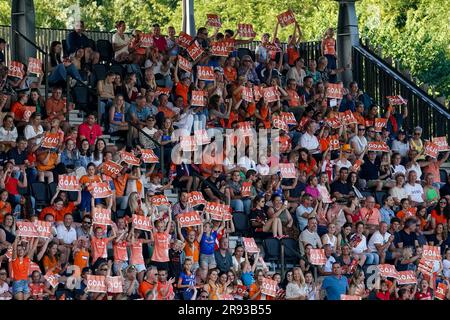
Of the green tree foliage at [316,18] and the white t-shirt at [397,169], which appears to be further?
the green tree foliage at [316,18]

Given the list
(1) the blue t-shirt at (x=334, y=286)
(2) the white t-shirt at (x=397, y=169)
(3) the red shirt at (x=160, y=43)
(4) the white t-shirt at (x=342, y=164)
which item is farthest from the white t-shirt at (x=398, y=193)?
(3) the red shirt at (x=160, y=43)

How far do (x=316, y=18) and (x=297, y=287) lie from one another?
102ft

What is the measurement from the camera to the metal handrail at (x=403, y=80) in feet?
102

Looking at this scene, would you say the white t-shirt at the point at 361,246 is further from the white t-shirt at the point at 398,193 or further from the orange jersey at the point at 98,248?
the orange jersey at the point at 98,248

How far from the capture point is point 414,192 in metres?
28.6

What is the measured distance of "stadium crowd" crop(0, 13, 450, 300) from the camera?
78.6 ft

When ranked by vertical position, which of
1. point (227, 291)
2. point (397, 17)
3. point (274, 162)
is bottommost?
point (227, 291)

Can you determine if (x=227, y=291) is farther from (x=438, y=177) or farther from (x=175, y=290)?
(x=438, y=177)

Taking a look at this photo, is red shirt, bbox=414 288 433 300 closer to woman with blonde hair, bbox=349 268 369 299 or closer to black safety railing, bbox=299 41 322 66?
woman with blonde hair, bbox=349 268 369 299

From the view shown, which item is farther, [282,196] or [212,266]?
[282,196]

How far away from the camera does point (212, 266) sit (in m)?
24.9

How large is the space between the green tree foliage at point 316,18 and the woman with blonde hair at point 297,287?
2559 centimetres
